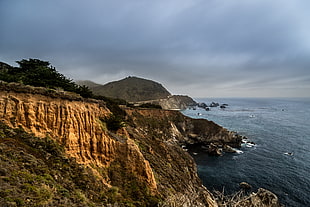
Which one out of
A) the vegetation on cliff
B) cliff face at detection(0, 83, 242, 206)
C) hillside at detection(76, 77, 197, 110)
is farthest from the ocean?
hillside at detection(76, 77, 197, 110)

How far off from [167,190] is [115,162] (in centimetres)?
597

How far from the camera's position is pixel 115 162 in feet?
46.6

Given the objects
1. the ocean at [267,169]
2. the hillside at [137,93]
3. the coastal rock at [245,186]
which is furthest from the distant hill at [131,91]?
the coastal rock at [245,186]

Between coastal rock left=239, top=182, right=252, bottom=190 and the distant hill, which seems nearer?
coastal rock left=239, top=182, right=252, bottom=190

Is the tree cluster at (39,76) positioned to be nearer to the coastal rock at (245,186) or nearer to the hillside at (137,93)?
the coastal rock at (245,186)

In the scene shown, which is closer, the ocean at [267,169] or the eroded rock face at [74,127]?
the eroded rock face at [74,127]

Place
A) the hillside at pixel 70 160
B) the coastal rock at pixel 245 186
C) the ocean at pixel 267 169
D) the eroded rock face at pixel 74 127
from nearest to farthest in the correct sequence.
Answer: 1. the hillside at pixel 70 160
2. the eroded rock face at pixel 74 127
3. the ocean at pixel 267 169
4. the coastal rock at pixel 245 186

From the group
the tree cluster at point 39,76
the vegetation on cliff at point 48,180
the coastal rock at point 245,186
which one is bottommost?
the coastal rock at point 245,186

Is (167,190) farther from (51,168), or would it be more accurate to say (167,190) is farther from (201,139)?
(201,139)

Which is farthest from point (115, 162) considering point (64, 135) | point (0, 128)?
point (0, 128)

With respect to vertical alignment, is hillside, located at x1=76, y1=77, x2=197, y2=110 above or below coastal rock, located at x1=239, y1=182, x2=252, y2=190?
above

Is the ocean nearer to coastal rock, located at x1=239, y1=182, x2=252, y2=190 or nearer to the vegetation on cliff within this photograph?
coastal rock, located at x1=239, y1=182, x2=252, y2=190

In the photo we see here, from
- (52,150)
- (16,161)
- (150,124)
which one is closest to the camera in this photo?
(16,161)

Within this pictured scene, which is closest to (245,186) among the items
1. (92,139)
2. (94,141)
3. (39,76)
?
(94,141)
